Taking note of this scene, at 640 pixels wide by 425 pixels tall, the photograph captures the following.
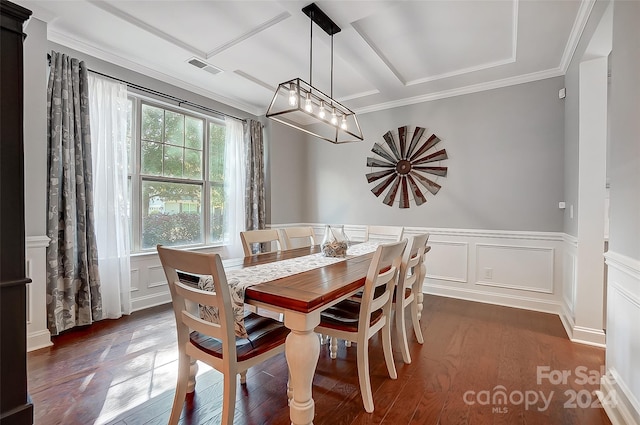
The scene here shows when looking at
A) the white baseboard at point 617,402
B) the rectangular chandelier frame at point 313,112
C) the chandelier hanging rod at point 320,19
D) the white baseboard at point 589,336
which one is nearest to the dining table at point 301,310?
the rectangular chandelier frame at point 313,112

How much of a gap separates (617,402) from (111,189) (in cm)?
408

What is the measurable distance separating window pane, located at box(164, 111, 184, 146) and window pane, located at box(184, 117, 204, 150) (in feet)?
0.22

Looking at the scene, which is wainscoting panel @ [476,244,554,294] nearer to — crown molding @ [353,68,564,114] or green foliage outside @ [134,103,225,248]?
crown molding @ [353,68,564,114]

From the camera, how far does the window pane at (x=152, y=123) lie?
3.30 meters

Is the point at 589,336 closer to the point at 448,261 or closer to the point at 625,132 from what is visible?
the point at 448,261

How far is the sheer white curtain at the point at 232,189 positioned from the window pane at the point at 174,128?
2.01ft

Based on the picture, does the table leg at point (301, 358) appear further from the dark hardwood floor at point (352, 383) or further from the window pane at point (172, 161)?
the window pane at point (172, 161)

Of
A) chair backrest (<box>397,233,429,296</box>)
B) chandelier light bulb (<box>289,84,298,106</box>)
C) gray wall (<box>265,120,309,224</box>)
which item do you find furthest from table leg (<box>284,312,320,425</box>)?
gray wall (<box>265,120,309,224</box>)

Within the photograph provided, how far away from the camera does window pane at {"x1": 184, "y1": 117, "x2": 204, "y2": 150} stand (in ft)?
12.1

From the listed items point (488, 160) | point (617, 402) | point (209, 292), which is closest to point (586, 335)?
point (617, 402)

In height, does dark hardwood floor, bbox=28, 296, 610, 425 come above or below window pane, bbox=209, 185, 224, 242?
below

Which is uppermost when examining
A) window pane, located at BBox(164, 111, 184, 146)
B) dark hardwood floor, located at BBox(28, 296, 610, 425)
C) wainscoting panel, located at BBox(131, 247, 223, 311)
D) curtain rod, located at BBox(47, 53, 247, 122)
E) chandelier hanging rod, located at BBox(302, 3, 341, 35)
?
chandelier hanging rod, located at BBox(302, 3, 341, 35)

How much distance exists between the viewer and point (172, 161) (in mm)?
3549

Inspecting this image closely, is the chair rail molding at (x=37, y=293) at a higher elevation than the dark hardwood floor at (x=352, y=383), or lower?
higher
